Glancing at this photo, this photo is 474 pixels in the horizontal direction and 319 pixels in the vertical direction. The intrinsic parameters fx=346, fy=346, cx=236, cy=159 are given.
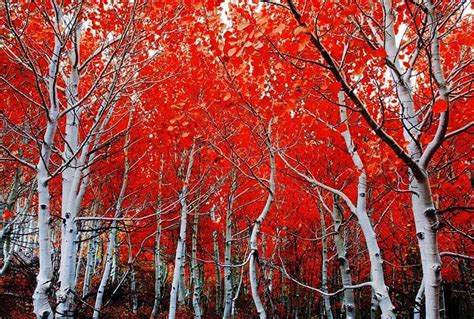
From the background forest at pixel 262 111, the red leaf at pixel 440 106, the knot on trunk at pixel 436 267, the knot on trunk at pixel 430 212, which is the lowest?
the knot on trunk at pixel 436 267

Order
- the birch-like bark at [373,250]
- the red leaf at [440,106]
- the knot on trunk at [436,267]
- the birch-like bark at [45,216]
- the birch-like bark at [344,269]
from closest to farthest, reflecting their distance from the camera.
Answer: the red leaf at [440,106], the knot on trunk at [436,267], the birch-like bark at [45,216], the birch-like bark at [373,250], the birch-like bark at [344,269]

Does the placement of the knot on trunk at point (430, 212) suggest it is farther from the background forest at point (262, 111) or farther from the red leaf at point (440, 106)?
the red leaf at point (440, 106)

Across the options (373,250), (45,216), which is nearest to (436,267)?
(373,250)

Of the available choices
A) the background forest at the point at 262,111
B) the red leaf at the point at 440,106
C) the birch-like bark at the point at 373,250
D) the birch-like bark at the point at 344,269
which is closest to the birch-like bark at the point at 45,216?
the background forest at the point at 262,111

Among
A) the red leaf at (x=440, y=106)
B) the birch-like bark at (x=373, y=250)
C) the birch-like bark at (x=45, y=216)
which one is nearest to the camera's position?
the red leaf at (x=440, y=106)

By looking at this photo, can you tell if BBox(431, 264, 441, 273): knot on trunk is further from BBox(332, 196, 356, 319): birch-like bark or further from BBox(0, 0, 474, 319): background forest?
BBox(332, 196, 356, 319): birch-like bark

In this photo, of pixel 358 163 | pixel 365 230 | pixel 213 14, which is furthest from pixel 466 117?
pixel 213 14

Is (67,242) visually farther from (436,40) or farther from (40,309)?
(436,40)

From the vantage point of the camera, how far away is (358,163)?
5.21 meters

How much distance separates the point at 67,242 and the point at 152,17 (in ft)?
12.8

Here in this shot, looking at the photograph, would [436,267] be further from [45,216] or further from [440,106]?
[45,216]

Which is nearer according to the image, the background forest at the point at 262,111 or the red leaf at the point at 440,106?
the red leaf at the point at 440,106

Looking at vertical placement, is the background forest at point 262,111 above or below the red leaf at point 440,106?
above

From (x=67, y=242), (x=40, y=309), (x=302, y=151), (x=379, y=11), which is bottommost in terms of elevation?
(x=40, y=309)
